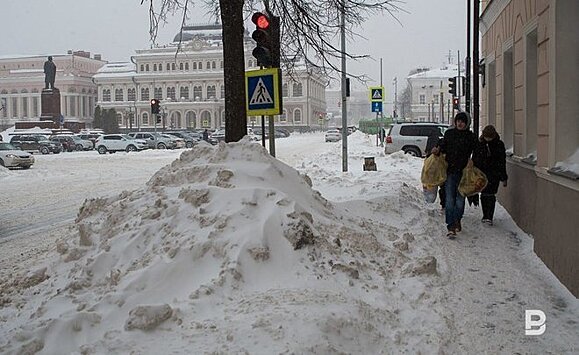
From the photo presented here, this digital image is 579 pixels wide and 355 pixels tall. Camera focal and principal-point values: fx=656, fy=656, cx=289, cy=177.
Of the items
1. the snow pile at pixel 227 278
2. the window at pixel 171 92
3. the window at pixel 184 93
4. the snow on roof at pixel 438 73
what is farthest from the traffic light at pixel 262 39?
the window at pixel 171 92

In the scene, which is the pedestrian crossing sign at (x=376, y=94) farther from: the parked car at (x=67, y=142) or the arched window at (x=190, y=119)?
the arched window at (x=190, y=119)

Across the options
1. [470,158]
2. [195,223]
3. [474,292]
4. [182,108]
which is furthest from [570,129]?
[182,108]

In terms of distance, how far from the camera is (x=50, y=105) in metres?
68.1

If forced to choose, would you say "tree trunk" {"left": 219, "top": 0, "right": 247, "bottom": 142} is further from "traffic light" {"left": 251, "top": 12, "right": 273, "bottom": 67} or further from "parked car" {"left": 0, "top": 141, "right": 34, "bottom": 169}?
"parked car" {"left": 0, "top": 141, "right": 34, "bottom": 169}

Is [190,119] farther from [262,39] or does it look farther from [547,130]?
[547,130]

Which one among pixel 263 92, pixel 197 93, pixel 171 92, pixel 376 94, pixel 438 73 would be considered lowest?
pixel 263 92

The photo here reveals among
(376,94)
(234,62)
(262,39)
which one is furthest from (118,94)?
(234,62)

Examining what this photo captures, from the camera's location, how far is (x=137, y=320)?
467 cm

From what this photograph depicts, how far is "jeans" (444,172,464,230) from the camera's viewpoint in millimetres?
9328

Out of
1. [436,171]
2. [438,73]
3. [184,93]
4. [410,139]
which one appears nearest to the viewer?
A: [436,171]

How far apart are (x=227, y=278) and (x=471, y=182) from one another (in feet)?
17.5

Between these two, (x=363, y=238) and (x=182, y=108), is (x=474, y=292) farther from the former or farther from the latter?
(x=182, y=108)

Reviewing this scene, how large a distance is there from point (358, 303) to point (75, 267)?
2.82m

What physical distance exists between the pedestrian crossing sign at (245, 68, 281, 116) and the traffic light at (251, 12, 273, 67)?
207 millimetres
